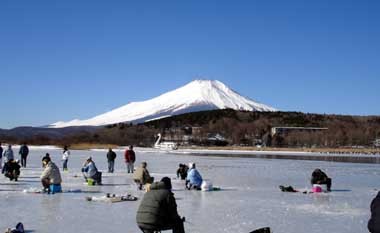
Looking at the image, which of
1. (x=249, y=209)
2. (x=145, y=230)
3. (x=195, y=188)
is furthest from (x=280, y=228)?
(x=195, y=188)

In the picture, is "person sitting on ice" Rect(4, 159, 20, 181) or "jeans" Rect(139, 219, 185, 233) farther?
"person sitting on ice" Rect(4, 159, 20, 181)

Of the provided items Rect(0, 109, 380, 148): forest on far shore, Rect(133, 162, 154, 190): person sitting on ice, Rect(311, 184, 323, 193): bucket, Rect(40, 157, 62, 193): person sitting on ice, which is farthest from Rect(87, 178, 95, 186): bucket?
Rect(0, 109, 380, 148): forest on far shore

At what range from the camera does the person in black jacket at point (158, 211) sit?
8.09 metres

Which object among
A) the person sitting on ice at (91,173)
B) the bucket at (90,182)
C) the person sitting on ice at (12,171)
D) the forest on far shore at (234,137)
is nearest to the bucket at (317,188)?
the person sitting on ice at (91,173)

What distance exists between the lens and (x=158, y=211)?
8.09 metres

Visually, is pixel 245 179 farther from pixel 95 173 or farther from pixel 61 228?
pixel 61 228

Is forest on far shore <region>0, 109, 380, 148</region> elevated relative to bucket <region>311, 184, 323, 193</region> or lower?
elevated

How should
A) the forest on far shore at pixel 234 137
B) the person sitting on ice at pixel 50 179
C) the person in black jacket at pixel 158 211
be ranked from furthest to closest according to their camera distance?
1. the forest on far shore at pixel 234 137
2. the person sitting on ice at pixel 50 179
3. the person in black jacket at pixel 158 211

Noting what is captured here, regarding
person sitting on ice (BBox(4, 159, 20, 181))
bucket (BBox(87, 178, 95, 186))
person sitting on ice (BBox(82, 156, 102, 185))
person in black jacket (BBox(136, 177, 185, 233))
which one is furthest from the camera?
person sitting on ice (BBox(4, 159, 20, 181))

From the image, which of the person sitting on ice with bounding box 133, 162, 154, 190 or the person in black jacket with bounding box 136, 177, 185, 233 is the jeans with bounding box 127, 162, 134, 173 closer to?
the person sitting on ice with bounding box 133, 162, 154, 190

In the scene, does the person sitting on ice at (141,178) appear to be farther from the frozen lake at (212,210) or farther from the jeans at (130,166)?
the jeans at (130,166)

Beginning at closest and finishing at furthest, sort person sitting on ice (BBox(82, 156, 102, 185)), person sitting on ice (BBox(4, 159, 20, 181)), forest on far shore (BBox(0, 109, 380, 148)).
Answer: person sitting on ice (BBox(82, 156, 102, 185)), person sitting on ice (BBox(4, 159, 20, 181)), forest on far shore (BBox(0, 109, 380, 148))

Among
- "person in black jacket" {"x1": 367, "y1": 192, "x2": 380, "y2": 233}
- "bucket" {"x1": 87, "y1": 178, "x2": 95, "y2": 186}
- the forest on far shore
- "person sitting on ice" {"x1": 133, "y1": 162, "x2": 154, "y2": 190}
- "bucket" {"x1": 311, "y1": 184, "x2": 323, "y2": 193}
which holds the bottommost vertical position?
"bucket" {"x1": 311, "y1": 184, "x2": 323, "y2": 193}

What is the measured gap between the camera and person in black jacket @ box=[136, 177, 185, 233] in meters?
8.09
